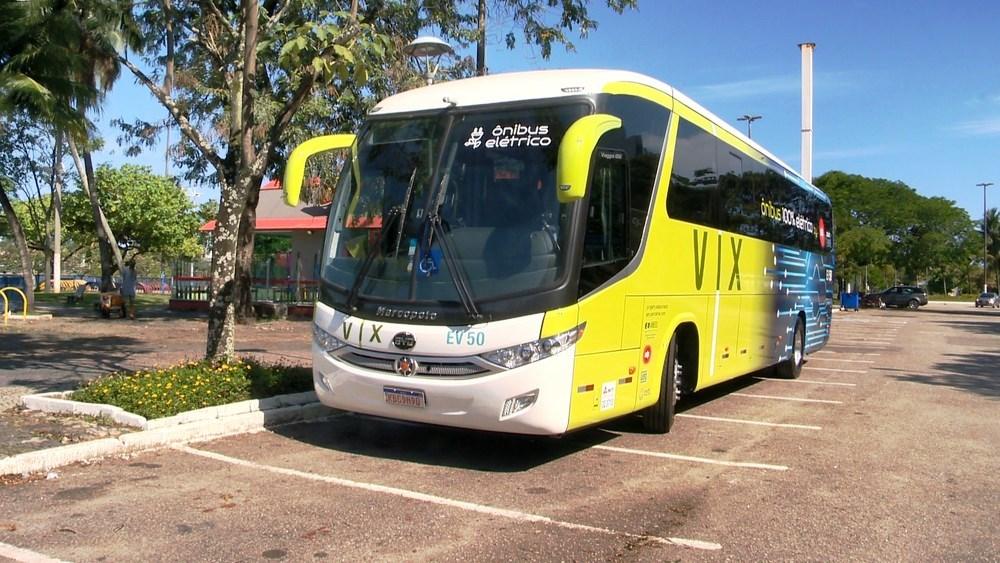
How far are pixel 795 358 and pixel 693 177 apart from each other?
6.27m

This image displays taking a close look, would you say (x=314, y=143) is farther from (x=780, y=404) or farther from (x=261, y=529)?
(x=780, y=404)

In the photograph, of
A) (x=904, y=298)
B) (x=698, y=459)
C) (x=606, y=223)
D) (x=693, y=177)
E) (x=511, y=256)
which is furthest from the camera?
(x=904, y=298)

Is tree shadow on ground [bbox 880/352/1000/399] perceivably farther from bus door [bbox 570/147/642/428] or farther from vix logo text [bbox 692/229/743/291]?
bus door [bbox 570/147/642/428]

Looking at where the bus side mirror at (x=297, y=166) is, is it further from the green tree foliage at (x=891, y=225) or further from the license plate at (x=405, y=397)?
the green tree foliage at (x=891, y=225)

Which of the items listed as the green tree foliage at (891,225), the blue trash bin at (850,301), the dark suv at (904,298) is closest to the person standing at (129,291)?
the blue trash bin at (850,301)

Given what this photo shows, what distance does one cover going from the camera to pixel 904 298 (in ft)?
177

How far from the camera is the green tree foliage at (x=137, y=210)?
4388 centimetres

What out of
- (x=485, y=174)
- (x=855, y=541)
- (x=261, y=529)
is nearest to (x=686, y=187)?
(x=485, y=174)

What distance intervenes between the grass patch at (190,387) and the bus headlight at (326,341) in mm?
1596

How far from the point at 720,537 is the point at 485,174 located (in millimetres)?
3349

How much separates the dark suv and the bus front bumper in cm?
5425

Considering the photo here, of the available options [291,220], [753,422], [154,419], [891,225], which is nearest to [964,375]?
[753,422]

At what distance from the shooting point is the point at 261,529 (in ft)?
16.8

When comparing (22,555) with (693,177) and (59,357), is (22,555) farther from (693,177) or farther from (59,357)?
(59,357)
